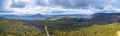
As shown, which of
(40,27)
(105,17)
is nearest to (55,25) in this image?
(40,27)

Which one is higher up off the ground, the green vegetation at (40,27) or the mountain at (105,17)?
the mountain at (105,17)

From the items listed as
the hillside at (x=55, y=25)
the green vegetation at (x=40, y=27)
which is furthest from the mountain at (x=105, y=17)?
the green vegetation at (x=40, y=27)

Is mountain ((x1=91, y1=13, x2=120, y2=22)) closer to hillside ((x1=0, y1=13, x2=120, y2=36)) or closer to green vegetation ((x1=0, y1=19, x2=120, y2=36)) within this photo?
hillside ((x1=0, y1=13, x2=120, y2=36))

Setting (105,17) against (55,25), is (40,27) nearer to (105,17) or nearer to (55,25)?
(55,25)

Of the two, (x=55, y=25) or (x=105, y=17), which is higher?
(x=105, y=17)

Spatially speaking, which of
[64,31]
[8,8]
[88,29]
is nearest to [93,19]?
[88,29]

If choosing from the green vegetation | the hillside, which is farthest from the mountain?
the green vegetation

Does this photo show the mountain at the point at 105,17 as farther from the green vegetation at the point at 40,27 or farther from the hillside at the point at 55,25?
the green vegetation at the point at 40,27

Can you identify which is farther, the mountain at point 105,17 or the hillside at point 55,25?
the mountain at point 105,17

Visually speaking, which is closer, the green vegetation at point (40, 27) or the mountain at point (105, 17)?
the green vegetation at point (40, 27)

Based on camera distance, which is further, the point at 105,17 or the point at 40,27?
the point at 105,17

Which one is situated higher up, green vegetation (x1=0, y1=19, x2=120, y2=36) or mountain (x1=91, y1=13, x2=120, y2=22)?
mountain (x1=91, y1=13, x2=120, y2=22)
